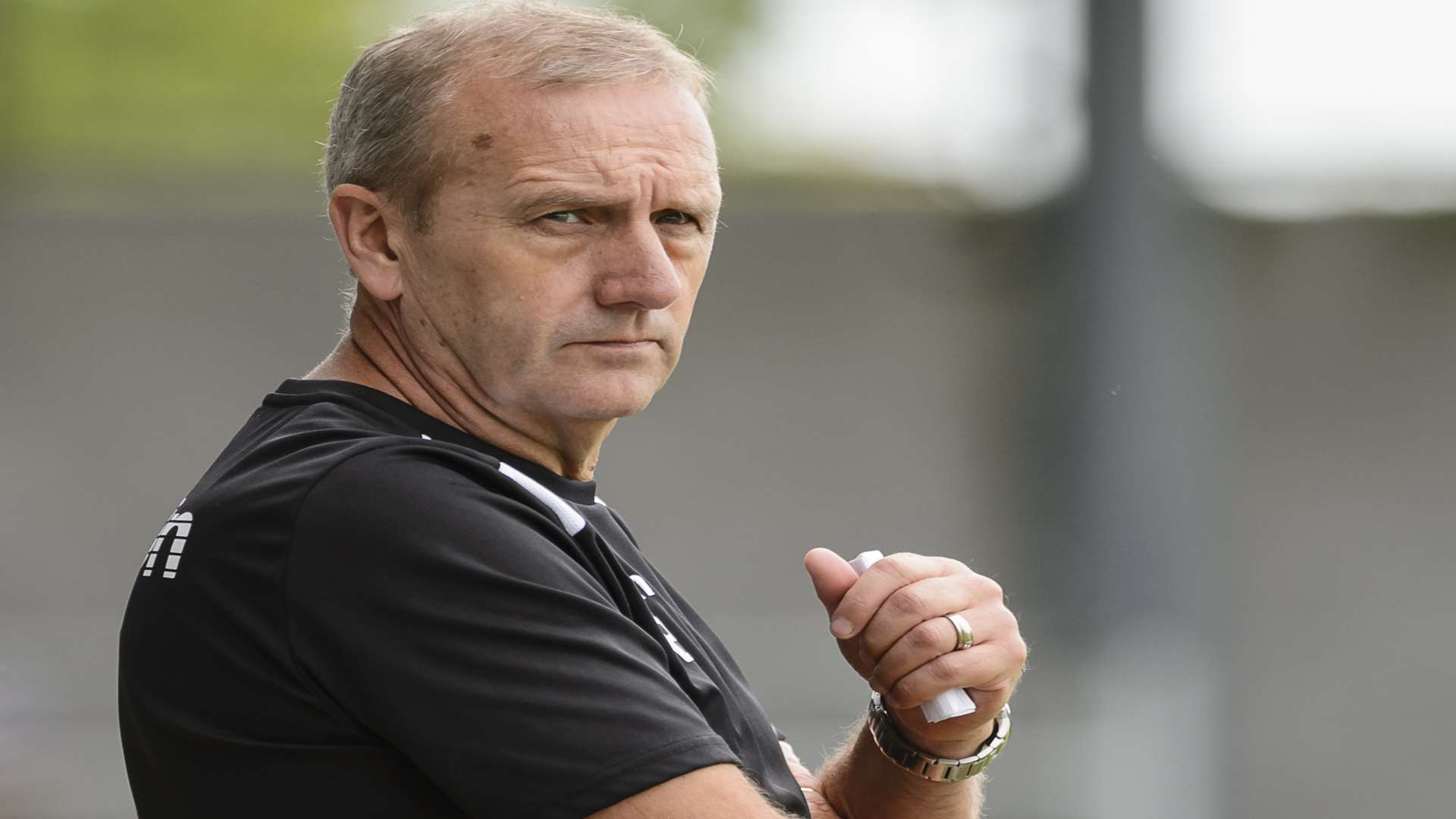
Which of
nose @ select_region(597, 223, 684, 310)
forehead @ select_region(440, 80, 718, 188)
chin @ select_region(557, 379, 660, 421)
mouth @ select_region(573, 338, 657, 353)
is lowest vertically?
chin @ select_region(557, 379, 660, 421)

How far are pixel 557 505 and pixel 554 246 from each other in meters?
0.27

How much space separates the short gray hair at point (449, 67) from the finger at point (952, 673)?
0.62 m

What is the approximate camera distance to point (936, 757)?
1.71 m

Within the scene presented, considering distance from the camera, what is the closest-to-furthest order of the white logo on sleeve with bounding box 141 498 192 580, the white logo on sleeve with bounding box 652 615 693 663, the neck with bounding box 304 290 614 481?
the white logo on sleeve with bounding box 141 498 192 580 < the white logo on sleeve with bounding box 652 615 693 663 < the neck with bounding box 304 290 614 481

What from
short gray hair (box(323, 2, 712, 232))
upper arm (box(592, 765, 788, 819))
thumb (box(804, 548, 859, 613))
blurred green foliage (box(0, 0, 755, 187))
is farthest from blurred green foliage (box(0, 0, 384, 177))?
upper arm (box(592, 765, 788, 819))

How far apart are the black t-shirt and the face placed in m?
0.21

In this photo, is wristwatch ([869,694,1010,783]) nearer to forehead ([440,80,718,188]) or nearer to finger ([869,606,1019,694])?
finger ([869,606,1019,694])

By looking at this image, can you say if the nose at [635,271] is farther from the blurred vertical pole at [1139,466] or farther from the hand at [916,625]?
the blurred vertical pole at [1139,466]

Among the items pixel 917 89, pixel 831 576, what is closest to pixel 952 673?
pixel 831 576

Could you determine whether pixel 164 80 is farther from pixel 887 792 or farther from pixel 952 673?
pixel 952 673

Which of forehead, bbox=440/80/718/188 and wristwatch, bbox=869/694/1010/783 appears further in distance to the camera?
wristwatch, bbox=869/694/1010/783

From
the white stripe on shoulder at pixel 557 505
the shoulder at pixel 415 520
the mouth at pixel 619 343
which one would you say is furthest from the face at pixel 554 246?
the shoulder at pixel 415 520

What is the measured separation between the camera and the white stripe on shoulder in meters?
1.33

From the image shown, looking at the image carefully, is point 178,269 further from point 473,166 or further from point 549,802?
point 549,802
